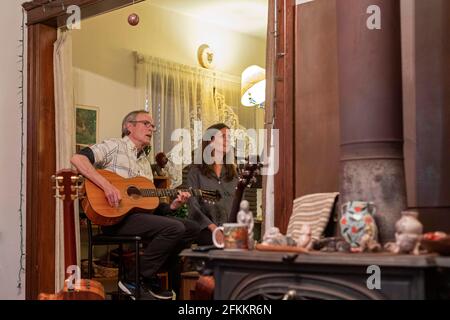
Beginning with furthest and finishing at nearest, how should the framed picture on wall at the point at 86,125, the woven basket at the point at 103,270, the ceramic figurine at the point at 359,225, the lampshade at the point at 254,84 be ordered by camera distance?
the lampshade at the point at 254,84 < the framed picture on wall at the point at 86,125 < the woven basket at the point at 103,270 < the ceramic figurine at the point at 359,225

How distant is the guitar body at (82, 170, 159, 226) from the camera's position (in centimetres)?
416

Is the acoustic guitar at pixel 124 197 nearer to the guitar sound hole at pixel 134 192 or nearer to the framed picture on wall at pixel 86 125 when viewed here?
the guitar sound hole at pixel 134 192

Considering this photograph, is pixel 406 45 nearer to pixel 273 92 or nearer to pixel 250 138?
pixel 273 92

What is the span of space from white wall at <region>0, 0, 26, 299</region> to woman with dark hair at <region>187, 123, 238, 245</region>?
1533 millimetres

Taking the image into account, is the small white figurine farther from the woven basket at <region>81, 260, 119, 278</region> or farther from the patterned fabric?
the woven basket at <region>81, 260, 119, 278</region>

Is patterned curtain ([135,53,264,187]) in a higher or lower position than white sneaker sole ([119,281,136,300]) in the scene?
higher

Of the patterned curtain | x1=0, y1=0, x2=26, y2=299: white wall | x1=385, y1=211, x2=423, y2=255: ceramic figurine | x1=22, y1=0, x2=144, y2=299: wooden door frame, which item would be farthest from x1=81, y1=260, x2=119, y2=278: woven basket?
x1=385, y1=211, x2=423, y2=255: ceramic figurine


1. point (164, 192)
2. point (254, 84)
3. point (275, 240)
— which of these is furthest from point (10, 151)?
point (275, 240)

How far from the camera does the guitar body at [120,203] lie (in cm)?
416

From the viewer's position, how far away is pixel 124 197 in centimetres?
430

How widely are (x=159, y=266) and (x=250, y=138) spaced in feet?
10.6

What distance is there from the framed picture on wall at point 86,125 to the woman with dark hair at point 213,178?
1.65 m

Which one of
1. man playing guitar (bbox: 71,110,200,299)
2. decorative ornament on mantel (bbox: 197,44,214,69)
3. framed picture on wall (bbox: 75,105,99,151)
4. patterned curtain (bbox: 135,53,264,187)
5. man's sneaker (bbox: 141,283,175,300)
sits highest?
decorative ornament on mantel (bbox: 197,44,214,69)

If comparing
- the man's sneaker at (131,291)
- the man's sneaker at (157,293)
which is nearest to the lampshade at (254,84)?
the man's sneaker at (157,293)
